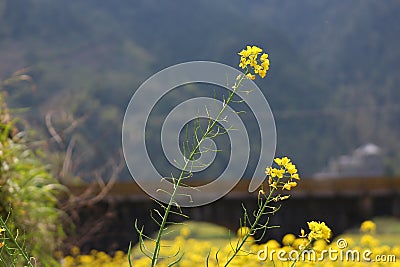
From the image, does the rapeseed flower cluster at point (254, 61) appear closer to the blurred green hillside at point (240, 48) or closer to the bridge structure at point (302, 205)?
the bridge structure at point (302, 205)

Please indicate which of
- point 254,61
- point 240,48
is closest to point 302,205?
point 254,61

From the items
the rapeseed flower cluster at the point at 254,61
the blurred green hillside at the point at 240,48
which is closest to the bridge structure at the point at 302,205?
the rapeseed flower cluster at the point at 254,61

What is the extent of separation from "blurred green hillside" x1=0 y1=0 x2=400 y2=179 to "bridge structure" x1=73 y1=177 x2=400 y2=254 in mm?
18694

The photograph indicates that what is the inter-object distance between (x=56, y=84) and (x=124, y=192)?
38178mm

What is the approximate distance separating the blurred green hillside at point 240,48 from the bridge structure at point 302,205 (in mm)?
18694

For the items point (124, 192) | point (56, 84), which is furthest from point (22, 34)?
point (124, 192)

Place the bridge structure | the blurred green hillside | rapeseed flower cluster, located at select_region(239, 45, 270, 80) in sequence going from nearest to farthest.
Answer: rapeseed flower cluster, located at select_region(239, 45, 270, 80), the bridge structure, the blurred green hillside

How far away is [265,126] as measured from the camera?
7.39 ft

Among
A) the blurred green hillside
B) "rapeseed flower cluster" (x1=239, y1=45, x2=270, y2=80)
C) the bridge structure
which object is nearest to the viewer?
"rapeseed flower cluster" (x1=239, y1=45, x2=270, y2=80)

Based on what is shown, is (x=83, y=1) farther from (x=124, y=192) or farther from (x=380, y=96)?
(x=124, y=192)

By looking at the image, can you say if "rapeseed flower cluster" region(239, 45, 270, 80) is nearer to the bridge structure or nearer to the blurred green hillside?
the bridge structure

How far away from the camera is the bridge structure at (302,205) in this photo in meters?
11.7

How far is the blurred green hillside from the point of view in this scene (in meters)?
38.3

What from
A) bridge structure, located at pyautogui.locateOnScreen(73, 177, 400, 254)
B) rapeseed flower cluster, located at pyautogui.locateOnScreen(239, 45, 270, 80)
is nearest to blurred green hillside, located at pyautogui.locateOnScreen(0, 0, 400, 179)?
bridge structure, located at pyautogui.locateOnScreen(73, 177, 400, 254)
